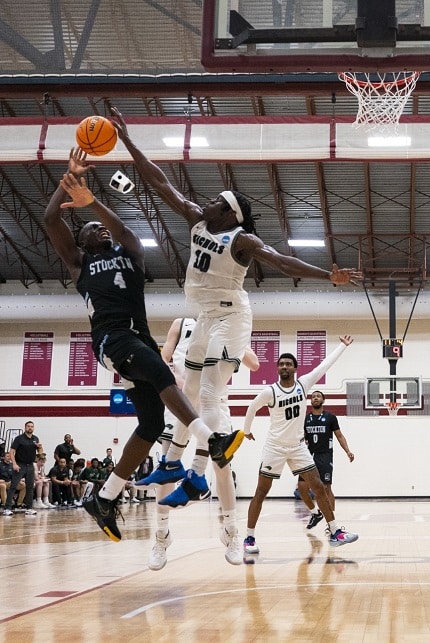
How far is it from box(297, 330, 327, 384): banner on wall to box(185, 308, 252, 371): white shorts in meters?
22.9

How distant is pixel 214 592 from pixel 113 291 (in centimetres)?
244

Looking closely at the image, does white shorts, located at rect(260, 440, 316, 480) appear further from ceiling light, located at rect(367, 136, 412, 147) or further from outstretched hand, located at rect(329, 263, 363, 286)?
ceiling light, located at rect(367, 136, 412, 147)

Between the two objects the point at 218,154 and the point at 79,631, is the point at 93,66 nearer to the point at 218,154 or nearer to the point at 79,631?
the point at 218,154

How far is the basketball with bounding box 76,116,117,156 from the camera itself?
22.0 feet

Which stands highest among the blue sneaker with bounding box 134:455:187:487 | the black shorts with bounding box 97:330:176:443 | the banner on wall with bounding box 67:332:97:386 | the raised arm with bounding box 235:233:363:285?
the banner on wall with bounding box 67:332:97:386

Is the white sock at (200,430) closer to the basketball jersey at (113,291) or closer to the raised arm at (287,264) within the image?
the basketball jersey at (113,291)

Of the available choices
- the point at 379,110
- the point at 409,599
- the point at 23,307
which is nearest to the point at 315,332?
the point at 23,307

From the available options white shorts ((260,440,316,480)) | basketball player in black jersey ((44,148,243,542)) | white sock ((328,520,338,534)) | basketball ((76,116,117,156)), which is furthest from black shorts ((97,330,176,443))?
white shorts ((260,440,316,480))

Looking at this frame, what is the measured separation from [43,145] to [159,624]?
48.1 feet

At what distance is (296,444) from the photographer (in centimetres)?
1053

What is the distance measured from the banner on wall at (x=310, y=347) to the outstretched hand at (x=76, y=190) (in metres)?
23.8

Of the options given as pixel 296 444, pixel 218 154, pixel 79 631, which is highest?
pixel 218 154

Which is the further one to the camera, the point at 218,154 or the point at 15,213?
the point at 15,213

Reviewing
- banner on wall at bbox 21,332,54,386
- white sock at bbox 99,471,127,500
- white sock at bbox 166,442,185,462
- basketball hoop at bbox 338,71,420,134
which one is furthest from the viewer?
banner on wall at bbox 21,332,54,386
